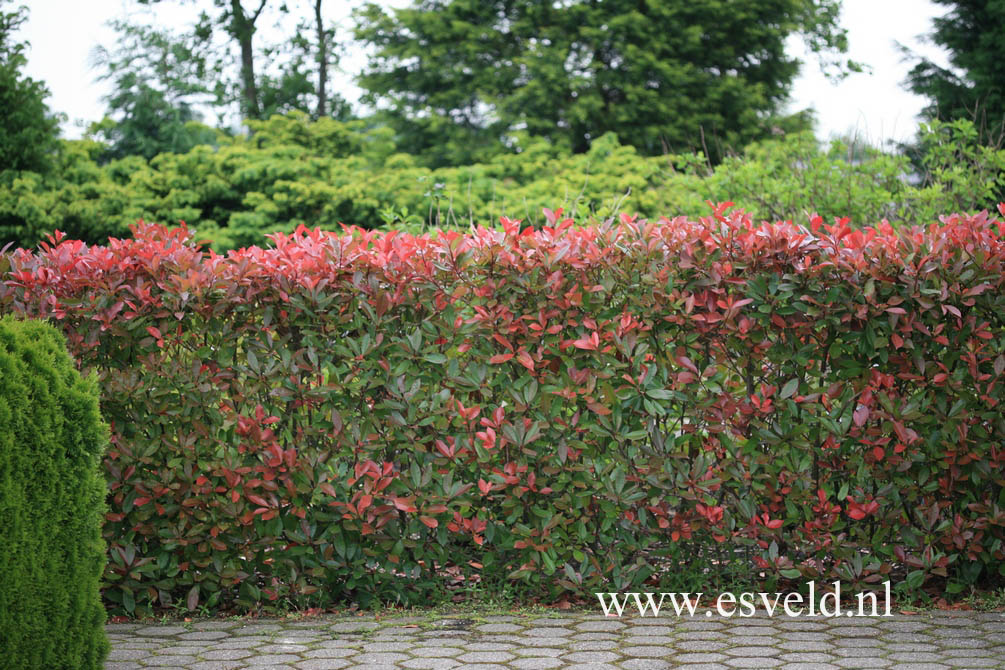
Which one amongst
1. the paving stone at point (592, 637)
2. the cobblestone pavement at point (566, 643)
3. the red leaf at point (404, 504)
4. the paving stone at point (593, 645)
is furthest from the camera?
the red leaf at point (404, 504)

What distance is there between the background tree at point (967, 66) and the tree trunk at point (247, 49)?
1494 cm

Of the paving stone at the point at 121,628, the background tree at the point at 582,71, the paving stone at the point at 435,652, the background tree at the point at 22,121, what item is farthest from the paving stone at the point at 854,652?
the background tree at the point at 582,71

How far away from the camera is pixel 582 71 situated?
882 inches

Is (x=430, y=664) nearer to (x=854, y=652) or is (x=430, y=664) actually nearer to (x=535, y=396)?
(x=535, y=396)

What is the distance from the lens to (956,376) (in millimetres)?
4508

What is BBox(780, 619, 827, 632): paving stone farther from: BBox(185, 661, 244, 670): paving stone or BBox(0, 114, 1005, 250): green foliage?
BBox(0, 114, 1005, 250): green foliage

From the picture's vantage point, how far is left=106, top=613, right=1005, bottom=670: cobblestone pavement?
3.76 metres

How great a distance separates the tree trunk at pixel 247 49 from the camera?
77.6ft

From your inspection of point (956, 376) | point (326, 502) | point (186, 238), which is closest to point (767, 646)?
point (956, 376)

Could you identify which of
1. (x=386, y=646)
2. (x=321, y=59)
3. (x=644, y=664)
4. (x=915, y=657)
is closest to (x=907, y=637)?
(x=915, y=657)

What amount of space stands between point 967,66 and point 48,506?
1902 centimetres

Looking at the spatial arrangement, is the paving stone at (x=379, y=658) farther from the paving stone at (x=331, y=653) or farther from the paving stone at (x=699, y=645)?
the paving stone at (x=699, y=645)

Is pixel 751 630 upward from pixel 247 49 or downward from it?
downward

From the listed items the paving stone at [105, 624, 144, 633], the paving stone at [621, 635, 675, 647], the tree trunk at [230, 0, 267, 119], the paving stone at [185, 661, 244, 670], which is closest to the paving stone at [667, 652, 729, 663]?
the paving stone at [621, 635, 675, 647]
